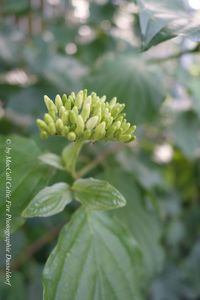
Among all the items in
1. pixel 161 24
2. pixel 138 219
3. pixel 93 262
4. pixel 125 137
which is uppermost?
pixel 161 24

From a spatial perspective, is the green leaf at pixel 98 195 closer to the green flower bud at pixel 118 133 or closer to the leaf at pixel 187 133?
the green flower bud at pixel 118 133

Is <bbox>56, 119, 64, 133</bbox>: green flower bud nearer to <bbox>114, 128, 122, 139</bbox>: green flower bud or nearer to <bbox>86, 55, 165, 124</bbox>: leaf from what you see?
<bbox>114, 128, 122, 139</bbox>: green flower bud

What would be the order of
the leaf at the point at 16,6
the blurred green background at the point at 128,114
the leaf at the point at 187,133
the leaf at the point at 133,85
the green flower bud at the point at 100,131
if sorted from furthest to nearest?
the leaf at the point at 16,6 → the leaf at the point at 187,133 → the leaf at the point at 133,85 → the blurred green background at the point at 128,114 → the green flower bud at the point at 100,131

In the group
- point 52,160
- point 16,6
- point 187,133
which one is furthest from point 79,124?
point 16,6

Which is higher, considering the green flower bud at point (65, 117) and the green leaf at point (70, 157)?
the green flower bud at point (65, 117)

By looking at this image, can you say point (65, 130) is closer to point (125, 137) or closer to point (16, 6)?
point (125, 137)

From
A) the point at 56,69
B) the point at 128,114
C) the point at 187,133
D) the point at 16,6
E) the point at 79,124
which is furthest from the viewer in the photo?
the point at 16,6

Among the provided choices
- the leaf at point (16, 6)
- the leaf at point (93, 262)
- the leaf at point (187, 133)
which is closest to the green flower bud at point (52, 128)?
the leaf at point (93, 262)

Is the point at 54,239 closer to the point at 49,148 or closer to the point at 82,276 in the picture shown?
the point at 49,148
